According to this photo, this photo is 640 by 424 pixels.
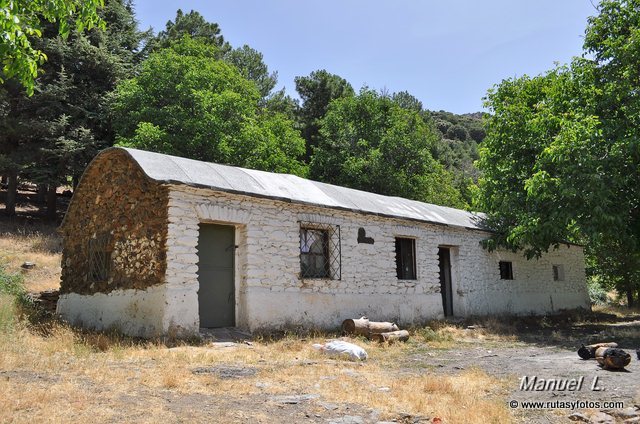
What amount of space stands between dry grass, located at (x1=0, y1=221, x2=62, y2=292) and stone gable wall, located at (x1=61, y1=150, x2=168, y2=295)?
12.5 feet

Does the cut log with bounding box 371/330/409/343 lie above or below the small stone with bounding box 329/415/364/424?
below

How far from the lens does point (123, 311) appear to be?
988cm

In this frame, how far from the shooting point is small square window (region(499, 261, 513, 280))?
17.7 meters

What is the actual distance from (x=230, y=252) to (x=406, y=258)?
5.89 metres

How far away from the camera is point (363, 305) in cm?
1238

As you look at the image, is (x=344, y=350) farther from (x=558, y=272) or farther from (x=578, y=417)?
(x=558, y=272)

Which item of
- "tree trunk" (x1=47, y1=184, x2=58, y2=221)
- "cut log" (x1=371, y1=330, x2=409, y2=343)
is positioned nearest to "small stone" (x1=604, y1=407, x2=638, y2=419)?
"cut log" (x1=371, y1=330, x2=409, y2=343)

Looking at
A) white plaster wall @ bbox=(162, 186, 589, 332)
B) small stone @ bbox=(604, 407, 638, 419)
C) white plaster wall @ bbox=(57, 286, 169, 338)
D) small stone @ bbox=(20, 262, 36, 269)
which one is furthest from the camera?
small stone @ bbox=(20, 262, 36, 269)

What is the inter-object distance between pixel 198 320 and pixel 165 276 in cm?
105

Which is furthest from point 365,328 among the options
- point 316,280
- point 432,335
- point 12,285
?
point 12,285

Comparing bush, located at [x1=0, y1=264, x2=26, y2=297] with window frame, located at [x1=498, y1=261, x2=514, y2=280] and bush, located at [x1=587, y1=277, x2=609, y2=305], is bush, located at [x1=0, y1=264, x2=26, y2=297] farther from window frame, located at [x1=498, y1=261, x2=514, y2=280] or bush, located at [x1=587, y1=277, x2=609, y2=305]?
bush, located at [x1=587, y1=277, x2=609, y2=305]

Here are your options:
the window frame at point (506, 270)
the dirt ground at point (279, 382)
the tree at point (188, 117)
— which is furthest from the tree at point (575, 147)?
the tree at point (188, 117)

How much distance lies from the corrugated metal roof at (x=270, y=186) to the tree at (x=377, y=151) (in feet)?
36.2

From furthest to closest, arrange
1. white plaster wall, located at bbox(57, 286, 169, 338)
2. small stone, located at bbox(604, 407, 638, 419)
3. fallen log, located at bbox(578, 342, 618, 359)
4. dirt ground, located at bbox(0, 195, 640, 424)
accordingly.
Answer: white plaster wall, located at bbox(57, 286, 169, 338) → fallen log, located at bbox(578, 342, 618, 359) → small stone, located at bbox(604, 407, 638, 419) → dirt ground, located at bbox(0, 195, 640, 424)
